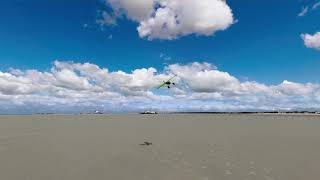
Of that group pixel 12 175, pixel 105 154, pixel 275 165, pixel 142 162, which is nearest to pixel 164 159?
pixel 142 162

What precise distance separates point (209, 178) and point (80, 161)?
30.5 ft

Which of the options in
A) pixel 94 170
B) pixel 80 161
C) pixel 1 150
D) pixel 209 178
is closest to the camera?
pixel 209 178

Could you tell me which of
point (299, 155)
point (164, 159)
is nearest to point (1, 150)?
point (164, 159)

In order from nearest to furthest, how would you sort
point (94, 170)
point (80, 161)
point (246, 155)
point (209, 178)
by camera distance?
point (209, 178) < point (94, 170) < point (80, 161) < point (246, 155)

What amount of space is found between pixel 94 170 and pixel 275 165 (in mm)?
11209

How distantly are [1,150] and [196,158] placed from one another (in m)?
16.2

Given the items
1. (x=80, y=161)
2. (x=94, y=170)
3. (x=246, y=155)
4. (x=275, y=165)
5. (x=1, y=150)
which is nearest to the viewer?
(x=94, y=170)

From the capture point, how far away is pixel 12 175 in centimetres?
1734

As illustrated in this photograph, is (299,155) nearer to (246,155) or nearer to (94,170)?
(246,155)

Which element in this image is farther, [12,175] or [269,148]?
[269,148]

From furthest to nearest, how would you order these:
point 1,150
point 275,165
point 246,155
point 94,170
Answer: point 1,150
point 246,155
point 275,165
point 94,170

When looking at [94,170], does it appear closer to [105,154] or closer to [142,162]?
[142,162]

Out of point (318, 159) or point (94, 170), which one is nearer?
point (94, 170)

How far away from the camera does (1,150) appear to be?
2644cm
